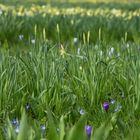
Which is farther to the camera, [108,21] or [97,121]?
[108,21]

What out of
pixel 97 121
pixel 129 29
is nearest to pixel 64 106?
pixel 97 121

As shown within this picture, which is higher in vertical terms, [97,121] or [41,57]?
[41,57]

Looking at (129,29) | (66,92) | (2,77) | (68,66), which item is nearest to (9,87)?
(2,77)

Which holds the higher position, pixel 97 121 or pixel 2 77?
pixel 2 77

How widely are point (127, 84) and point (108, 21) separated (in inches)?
175

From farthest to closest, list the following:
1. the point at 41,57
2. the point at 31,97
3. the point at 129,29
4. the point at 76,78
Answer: the point at 129,29 → the point at 41,57 → the point at 76,78 → the point at 31,97

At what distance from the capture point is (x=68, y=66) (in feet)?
11.8

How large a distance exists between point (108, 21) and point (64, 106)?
4688 millimetres

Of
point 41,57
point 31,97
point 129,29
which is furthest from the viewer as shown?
point 129,29

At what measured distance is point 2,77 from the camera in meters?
3.17

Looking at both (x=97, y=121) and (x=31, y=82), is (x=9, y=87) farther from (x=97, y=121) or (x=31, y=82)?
(x=97, y=121)

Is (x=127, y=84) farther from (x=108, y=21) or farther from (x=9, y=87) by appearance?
(x=108, y=21)

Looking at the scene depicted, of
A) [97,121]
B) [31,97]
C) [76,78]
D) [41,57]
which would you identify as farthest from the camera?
[41,57]

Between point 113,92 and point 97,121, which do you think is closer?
point 97,121
